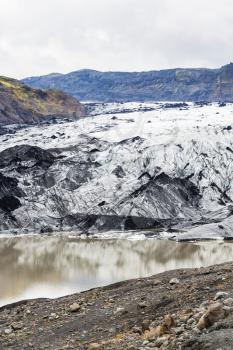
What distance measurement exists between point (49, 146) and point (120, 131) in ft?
31.7

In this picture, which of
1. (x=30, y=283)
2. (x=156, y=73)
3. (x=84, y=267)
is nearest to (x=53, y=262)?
(x=84, y=267)

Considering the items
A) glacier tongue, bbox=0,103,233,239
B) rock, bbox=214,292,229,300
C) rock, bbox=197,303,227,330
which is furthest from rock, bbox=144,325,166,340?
glacier tongue, bbox=0,103,233,239

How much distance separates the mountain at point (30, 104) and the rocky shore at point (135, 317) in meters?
77.1

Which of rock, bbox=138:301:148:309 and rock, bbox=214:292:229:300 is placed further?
rock, bbox=138:301:148:309

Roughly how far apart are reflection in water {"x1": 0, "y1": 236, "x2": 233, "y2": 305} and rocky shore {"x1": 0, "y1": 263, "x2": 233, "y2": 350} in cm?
828

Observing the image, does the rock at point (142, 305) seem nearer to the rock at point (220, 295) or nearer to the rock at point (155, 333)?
the rock at point (220, 295)

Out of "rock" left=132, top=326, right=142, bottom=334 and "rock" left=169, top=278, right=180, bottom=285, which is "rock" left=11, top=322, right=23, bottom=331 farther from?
"rock" left=169, top=278, right=180, bottom=285

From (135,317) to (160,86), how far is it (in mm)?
151215

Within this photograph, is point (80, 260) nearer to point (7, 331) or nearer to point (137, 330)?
point (7, 331)

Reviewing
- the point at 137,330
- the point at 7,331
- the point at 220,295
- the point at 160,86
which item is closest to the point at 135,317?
the point at 137,330

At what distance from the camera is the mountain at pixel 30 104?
92.8 metres

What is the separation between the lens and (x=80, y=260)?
111 feet

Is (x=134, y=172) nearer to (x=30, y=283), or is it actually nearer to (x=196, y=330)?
(x=30, y=283)

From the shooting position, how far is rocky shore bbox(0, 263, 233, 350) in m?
Answer: 8.54
